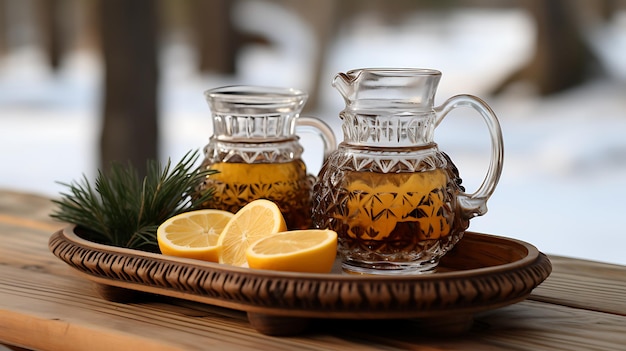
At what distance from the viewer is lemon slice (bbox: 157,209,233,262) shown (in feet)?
3.11

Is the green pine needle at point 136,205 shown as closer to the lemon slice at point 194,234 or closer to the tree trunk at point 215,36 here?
the lemon slice at point 194,234

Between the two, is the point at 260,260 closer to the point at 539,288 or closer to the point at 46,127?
the point at 539,288

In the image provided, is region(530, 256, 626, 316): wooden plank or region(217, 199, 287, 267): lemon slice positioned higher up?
region(217, 199, 287, 267): lemon slice

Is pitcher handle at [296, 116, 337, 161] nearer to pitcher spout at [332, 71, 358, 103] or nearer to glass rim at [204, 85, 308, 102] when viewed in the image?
glass rim at [204, 85, 308, 102]

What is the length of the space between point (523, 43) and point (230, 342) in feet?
20.7

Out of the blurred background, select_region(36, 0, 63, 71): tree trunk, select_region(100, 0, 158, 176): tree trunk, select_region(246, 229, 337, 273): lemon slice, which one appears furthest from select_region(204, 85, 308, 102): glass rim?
select_region(36, 0, 63, 71): tree trunk

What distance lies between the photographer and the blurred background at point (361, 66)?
2.89 metres

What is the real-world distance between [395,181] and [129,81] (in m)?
1.98

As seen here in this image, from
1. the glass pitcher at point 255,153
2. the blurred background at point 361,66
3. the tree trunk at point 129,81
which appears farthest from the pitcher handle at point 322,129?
the tree trunk at point 129,81

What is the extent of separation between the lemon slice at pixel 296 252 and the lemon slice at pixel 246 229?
2.1 inches

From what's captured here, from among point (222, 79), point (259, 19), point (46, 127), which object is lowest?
point (46, 127)

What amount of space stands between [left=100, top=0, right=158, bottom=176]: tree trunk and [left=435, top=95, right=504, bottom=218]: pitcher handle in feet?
6.34

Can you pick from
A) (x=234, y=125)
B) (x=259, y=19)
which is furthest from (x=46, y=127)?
(x=234, y=125)

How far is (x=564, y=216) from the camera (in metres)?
3.58
